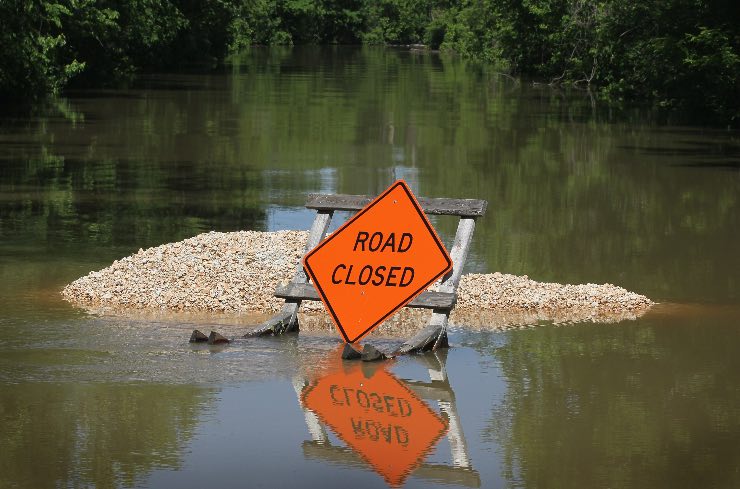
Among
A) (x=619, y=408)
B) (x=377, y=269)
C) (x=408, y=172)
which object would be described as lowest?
(x=408, y=172)

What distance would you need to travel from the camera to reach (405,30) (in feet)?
494

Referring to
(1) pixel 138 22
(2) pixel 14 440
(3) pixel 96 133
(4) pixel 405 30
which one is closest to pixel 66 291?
(2) pixel 14 440

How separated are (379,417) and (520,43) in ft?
194

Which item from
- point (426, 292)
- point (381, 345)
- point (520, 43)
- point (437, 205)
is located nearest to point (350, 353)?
point (381, 345)

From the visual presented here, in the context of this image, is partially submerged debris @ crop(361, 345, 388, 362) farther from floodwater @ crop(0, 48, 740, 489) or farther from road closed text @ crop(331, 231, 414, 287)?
road closed text @ crop(331, 231, 414, 287)

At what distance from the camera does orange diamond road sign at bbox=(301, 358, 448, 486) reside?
321 inches

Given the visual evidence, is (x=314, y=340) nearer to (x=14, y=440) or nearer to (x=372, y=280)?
(x=372, y=280)

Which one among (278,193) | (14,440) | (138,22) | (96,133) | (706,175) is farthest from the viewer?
(138,22)

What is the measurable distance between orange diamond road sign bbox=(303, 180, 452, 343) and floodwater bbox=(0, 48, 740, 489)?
0.44 metres

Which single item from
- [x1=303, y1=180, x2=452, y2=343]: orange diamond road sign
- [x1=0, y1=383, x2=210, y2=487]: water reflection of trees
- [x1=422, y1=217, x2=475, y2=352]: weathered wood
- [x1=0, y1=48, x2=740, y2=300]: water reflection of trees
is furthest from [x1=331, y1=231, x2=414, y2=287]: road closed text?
[x1=0, y1=48, x2=740, y2=300]: water reflection of trees

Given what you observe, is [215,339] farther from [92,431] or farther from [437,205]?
[92,431]

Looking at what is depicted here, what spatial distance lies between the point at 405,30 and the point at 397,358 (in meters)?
142

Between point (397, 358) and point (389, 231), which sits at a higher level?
point (389, 231)

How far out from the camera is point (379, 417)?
9.05 meters
